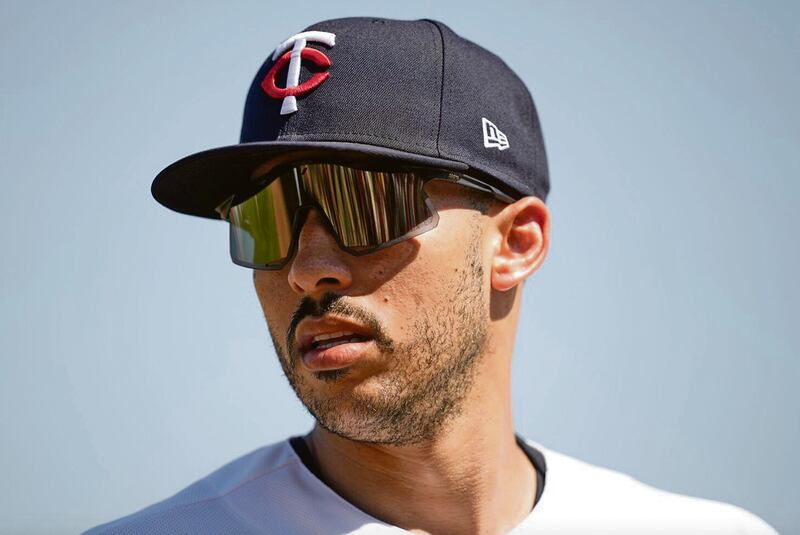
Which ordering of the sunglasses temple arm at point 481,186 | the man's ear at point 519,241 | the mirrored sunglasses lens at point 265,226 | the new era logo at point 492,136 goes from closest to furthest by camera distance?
the mirrored sunglasses lens at point 265,226, the sunglasses temple arm at point 481,186, the new era logo at point 492,136, the man's ear at point 519,241

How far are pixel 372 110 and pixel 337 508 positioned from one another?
1.52 meters

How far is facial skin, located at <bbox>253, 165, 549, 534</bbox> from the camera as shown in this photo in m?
3.10

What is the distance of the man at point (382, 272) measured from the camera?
3.10 meters

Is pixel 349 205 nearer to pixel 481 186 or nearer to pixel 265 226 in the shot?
pixel 265 226

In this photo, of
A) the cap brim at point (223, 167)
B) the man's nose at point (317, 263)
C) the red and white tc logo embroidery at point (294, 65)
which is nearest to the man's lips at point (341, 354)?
the man's nose at point (317, 263)

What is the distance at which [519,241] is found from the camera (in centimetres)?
370

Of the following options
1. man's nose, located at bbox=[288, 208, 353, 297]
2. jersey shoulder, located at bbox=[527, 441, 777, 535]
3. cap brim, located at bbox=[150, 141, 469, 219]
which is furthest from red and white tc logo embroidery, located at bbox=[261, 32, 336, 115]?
jersey shoulder, located at bbox=[527, 441, 777, 535]

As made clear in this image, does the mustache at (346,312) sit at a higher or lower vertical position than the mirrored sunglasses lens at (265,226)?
lower

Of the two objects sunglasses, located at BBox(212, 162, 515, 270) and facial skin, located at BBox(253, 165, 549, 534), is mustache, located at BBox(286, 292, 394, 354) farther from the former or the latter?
sunglasses, located at BBox(212, 162, 515, 270)

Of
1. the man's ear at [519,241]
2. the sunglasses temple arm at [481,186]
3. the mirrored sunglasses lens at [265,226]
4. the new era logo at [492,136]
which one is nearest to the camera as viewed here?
the mirrored sunglasses lens at [265,226]

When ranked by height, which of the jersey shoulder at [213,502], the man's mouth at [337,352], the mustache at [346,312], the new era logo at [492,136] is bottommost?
the jersey shoulder at [213,502]

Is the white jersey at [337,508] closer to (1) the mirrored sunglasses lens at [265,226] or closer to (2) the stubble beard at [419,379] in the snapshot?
(2) the stubble beard at [419,379]

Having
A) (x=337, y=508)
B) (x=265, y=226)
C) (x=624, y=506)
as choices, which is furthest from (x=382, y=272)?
(x=624, y=506)

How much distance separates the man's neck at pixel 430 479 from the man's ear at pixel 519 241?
0.58 m
